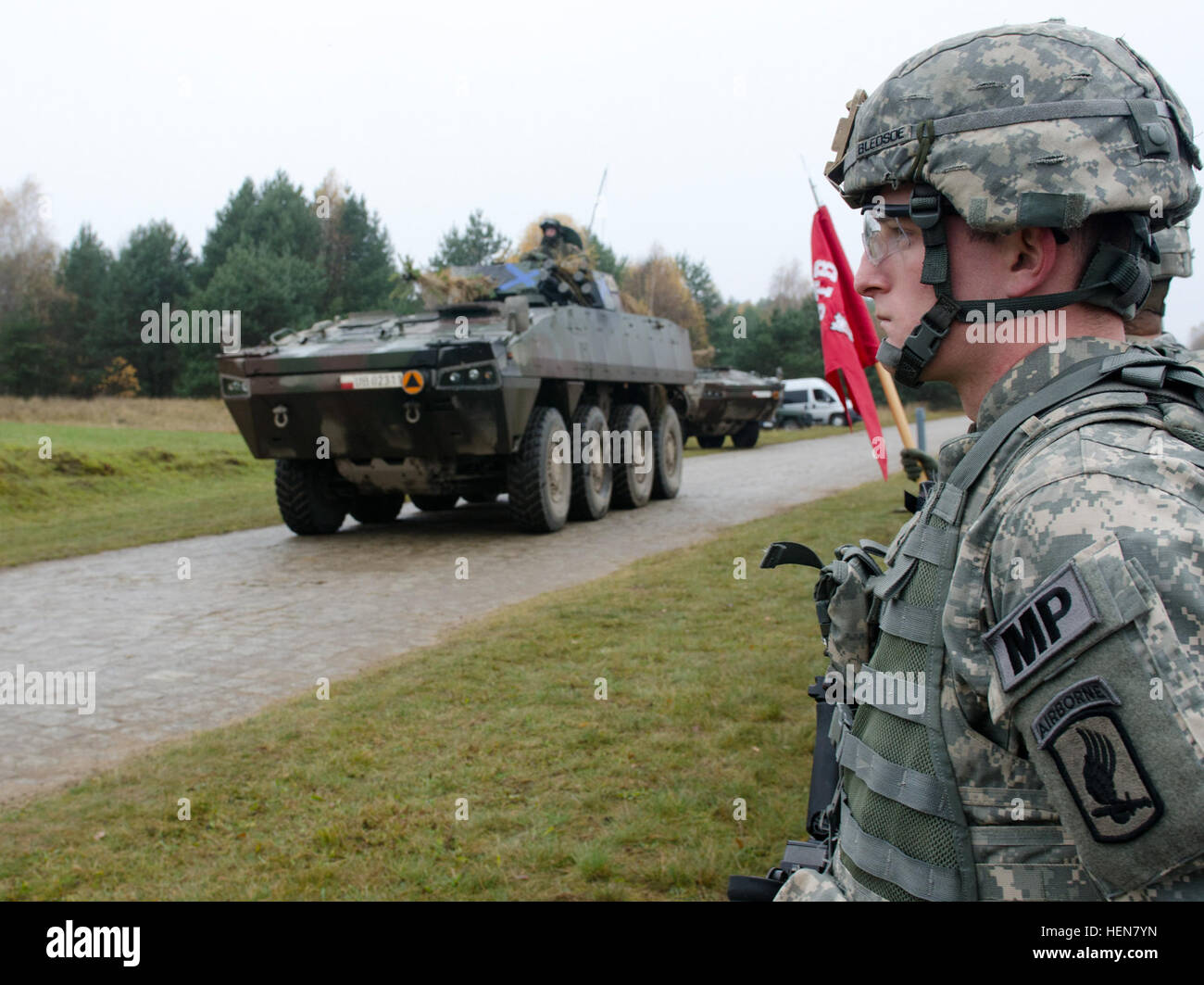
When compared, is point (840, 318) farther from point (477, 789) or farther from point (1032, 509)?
point (1032, 509)

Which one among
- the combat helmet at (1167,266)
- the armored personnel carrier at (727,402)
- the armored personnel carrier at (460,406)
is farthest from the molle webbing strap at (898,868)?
the armored personnel carrier at (727,402)

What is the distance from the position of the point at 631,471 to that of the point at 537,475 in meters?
2.65

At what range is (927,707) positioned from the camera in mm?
1257

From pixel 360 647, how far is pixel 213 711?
1271 millimetres

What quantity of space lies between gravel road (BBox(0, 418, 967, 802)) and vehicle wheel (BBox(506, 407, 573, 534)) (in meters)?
0.23

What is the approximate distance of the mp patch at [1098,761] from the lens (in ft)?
3.18

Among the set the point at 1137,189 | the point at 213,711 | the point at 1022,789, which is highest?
the point at 1137,189

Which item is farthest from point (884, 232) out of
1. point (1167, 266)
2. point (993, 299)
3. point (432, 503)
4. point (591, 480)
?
point (432, 503)

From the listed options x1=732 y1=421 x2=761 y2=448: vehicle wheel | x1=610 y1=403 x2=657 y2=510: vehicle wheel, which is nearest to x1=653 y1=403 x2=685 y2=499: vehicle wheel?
x1=610 y1=403 x2=657 y2=510: vehicle wheel

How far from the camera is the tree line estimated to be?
36062 mm

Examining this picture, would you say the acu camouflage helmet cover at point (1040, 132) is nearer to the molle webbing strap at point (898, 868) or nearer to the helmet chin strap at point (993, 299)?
the helmet chin strap at point (993, 299)

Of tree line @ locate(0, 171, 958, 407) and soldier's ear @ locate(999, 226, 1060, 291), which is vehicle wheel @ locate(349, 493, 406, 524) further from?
tree line @ locate(0, 171, 958, 407)
